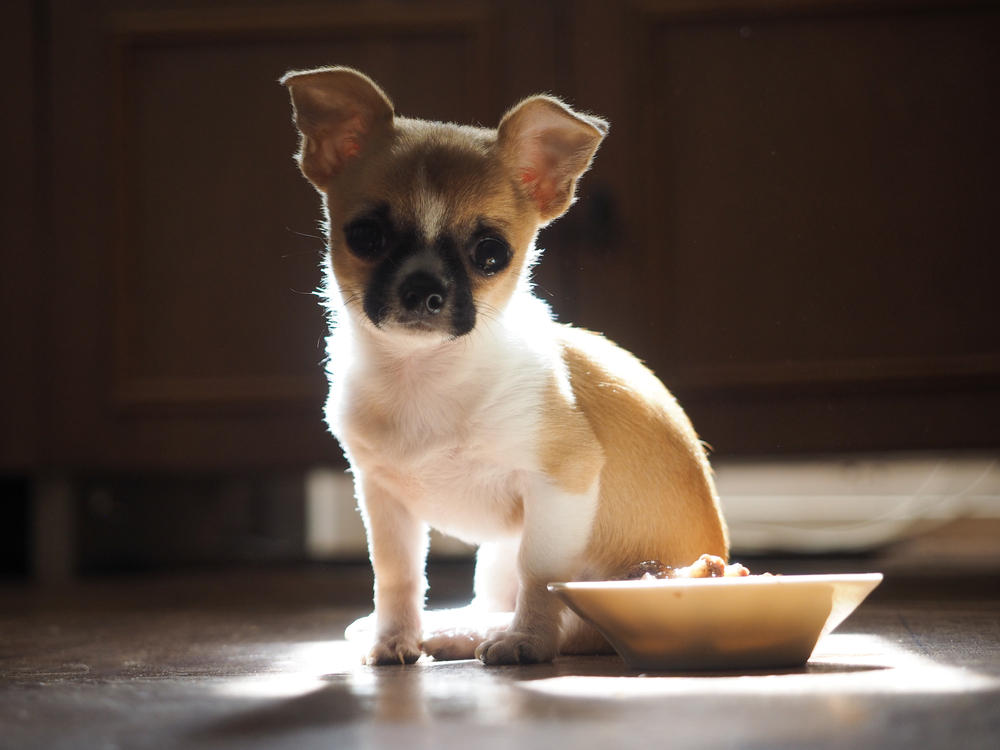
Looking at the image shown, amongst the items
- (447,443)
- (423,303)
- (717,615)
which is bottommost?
(717,615)

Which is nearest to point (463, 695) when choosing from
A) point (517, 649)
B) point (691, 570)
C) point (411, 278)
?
point (517, 649)

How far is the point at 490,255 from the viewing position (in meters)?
1.28

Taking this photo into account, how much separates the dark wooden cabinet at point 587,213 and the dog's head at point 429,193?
100 centimetres

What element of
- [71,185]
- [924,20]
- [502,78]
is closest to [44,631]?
[71,185]

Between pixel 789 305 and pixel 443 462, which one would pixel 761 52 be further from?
pixel 443 462

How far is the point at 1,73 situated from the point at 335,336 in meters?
1.74

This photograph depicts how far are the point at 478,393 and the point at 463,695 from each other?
0.43 metres

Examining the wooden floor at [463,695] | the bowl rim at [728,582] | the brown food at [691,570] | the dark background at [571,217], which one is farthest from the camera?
the dark background at [571,217]

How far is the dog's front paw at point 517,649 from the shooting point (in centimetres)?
116

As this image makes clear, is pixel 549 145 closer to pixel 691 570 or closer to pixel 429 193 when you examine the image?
pixel 429 193

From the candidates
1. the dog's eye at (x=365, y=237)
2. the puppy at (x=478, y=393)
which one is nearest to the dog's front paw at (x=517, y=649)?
the puppy at (x=478, y=393)

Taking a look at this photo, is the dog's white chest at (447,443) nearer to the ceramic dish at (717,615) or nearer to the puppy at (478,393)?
the puppy at (478,393)

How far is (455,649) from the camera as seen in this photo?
1.27 m

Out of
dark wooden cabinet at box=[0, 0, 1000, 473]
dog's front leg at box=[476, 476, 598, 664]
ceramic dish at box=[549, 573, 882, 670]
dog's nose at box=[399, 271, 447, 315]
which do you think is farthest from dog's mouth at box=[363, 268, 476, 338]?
dark wooden cabinet at box=[0, 0, 1000, 473]
